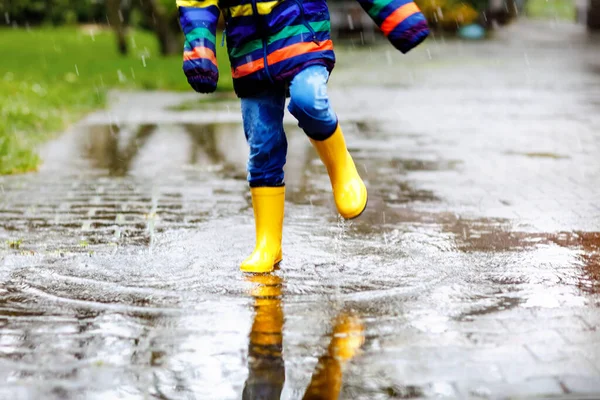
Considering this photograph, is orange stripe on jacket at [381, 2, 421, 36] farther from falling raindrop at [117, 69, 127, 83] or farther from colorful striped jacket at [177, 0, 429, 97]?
falling raindrop at [117, 69, 127, 83]

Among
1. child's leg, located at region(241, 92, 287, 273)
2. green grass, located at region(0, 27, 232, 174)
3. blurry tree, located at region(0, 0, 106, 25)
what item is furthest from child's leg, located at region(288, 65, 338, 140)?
blurry tree, located at region(0, 0, 106, 25)

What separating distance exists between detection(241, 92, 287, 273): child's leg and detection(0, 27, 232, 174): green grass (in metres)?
3.67

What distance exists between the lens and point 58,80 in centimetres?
1759

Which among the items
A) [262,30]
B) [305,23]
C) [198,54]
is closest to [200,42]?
[198,54]

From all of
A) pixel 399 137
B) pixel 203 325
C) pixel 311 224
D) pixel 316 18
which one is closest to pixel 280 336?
pixel 203 325

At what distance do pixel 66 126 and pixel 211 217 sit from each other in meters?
5.37

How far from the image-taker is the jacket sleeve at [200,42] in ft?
15.8

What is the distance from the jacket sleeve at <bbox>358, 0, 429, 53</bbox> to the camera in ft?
16.1

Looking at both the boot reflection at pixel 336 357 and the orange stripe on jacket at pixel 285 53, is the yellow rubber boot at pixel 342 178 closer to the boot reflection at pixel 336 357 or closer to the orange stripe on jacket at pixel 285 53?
the orange stripe on jacket at pixel 285 53

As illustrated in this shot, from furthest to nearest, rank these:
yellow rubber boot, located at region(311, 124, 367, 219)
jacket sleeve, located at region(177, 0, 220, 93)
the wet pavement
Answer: yellow rubber boot, located at region(311, 124, 367, 219) → jacket sleeve, located at region(177, 0, 220, 93) → the wet pavement

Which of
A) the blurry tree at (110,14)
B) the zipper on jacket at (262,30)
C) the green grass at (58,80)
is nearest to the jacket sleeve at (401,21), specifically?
the zipper on jacket at (262,30)

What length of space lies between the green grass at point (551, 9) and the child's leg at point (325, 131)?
39.6 meters

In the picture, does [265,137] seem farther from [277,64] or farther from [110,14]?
[110,14]

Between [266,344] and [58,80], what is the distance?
1441 centimetres
